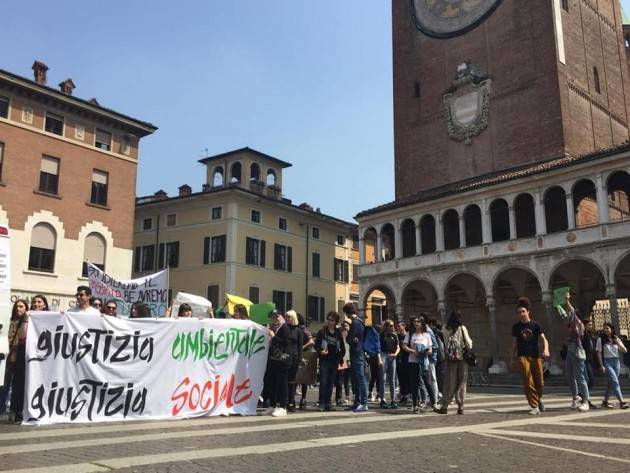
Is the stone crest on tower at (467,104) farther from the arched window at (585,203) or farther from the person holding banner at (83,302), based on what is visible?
the person holding banner at (83,302)

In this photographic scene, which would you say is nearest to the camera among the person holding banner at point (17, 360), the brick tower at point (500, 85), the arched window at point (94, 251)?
the person holding banner at point (17, 360)

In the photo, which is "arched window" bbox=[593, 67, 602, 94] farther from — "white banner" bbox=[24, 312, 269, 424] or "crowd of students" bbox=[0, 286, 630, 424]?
"white banner" bbox=[24, 312, 269, 424]

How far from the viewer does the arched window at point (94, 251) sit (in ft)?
93.6

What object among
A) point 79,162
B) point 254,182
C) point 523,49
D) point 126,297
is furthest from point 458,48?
point 126,297

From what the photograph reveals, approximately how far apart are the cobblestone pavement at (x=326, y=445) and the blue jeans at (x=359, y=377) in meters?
1.67

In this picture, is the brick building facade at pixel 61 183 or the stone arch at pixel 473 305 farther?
the stone arch at pixel 473 305

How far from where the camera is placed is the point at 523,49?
4044 centimetres

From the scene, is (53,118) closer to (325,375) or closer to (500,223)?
(325,375)

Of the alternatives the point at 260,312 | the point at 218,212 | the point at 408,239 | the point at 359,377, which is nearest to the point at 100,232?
the point at 218,212

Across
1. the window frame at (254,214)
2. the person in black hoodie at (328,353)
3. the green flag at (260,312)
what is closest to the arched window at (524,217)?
the window frame at (254,214)

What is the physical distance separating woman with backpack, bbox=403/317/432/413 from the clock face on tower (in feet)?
122

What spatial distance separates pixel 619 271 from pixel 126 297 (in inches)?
1012

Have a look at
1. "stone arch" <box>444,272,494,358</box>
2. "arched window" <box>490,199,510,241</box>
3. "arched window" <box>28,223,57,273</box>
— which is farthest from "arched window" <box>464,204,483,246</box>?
"arched window" <box>28,223,57,273</box>

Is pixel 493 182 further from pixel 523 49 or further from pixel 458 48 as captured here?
pixel 458 48
